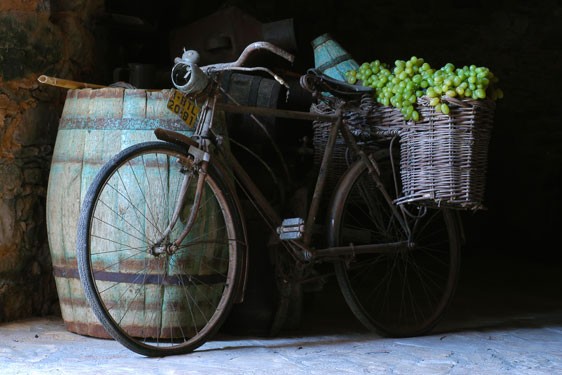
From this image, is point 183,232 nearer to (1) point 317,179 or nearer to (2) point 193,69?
(2) point 193,69

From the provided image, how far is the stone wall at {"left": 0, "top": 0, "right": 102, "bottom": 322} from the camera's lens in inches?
138

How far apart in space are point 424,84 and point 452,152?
31 centimetres

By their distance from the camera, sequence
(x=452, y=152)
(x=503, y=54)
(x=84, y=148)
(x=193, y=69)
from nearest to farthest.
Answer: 1. (x=193, y=69)
2. (x=84, y=148)
3. (x=452, y=152)
4. (x=503, y=54)

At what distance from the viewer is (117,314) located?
3.21 meters

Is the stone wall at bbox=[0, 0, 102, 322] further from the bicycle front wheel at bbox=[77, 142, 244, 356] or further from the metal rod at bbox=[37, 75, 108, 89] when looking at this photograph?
the bicycle front wheel at bbox=[77, 142, 244, 356]

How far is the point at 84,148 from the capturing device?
3229 millimetres

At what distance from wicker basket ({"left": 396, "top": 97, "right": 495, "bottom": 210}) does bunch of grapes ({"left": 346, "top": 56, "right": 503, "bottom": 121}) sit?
37mm

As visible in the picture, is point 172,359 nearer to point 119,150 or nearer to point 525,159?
point 119,150

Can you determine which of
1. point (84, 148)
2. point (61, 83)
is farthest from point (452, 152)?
point (61, 83)

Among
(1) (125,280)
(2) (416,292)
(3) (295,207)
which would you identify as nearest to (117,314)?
(1) (125,280)

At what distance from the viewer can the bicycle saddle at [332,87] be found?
3.49 metres

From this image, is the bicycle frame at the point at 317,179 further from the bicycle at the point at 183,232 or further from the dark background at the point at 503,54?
the dark background at the point at 503,54

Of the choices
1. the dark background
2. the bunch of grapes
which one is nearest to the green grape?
the bunch of grapes

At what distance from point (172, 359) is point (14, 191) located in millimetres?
1098
